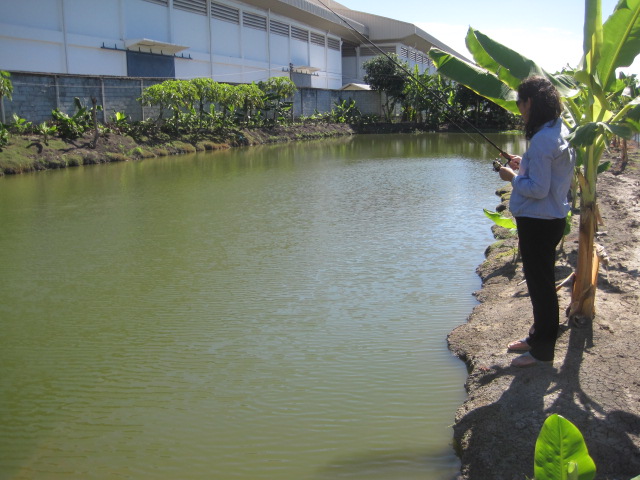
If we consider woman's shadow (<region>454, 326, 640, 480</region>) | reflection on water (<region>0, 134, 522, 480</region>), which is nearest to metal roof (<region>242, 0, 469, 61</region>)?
reflection on water (<region>0, 134, 522, 480</region>)

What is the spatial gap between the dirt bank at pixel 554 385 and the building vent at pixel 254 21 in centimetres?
3054

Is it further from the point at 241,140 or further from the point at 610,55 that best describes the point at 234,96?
the point at 610,55

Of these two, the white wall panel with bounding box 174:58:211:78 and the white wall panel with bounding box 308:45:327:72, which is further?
the white wall panel with bounding box 308:45:327:72

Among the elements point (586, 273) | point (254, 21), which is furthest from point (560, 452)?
point (254, 21)

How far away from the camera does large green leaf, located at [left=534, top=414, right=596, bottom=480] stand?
1.99 meters

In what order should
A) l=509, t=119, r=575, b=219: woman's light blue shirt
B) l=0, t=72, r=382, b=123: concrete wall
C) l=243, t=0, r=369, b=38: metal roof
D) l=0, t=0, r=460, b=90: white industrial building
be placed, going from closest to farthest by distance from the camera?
l=509, t=119, r=575, b=219: woman's light blue shirt < l=0, t=72, r=382, b=123: concrete wall < l=0, t=0, r=460, b=90: white industrial building < l=243, t=0, r=369, b=38: metal roof

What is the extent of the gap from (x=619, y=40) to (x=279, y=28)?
113 ft

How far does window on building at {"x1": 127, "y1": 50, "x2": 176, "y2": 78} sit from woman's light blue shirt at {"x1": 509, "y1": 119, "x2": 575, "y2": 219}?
2418 centimetres

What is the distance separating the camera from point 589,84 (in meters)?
3.91

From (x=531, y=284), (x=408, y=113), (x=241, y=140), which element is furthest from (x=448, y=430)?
(x=408, y=113)

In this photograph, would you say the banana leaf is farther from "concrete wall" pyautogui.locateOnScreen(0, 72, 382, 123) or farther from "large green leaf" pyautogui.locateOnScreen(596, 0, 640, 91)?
"concrete wall" pyautogui.locateOnScreen(0, 72, 382, 123)

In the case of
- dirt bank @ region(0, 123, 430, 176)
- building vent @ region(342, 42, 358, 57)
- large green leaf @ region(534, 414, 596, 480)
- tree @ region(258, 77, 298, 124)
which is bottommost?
large green leaf @ region(534, 414, 596, 480)

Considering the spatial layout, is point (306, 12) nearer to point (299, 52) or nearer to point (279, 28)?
point (279, 28)

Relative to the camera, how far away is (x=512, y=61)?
13.5 ft
